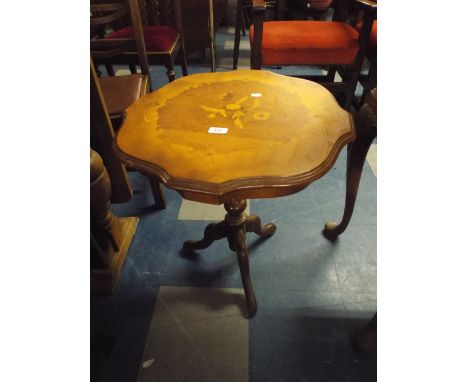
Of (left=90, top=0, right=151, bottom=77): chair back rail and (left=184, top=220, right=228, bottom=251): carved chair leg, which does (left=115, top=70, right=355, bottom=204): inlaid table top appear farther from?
(left=90, top=0, right=151, bottom=77): chair back rail

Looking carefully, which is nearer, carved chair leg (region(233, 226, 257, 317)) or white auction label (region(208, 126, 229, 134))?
white auction label (region(208, 126, 229, 134))

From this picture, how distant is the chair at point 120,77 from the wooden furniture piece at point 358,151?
98 cm

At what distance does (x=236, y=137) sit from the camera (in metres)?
0.86

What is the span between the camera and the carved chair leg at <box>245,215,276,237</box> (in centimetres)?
136

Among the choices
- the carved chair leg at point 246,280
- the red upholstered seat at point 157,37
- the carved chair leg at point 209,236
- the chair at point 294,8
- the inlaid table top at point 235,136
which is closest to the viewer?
the inlaid table top at point 235,136

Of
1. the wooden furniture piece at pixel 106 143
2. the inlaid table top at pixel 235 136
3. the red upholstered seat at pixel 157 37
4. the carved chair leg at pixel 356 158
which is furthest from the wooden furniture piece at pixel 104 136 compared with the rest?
the carved chair leg at pixel 356 158

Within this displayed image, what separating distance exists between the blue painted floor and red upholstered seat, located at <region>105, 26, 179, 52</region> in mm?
931

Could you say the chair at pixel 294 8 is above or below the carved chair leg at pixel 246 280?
above

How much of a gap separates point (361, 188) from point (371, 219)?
0.25 meters

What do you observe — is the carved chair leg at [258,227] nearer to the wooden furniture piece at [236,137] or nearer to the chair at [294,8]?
the wooden furniture piece at [236,137]

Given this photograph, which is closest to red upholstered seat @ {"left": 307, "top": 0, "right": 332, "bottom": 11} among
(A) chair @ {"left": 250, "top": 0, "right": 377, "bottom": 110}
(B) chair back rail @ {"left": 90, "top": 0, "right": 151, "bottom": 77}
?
(A) chair @ {"left": 250, "top": 0, "right": 377, "bottom": 110}

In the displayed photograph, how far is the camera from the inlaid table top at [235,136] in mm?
716

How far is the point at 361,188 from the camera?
173cm

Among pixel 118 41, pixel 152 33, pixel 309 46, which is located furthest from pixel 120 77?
pixel 309 46
